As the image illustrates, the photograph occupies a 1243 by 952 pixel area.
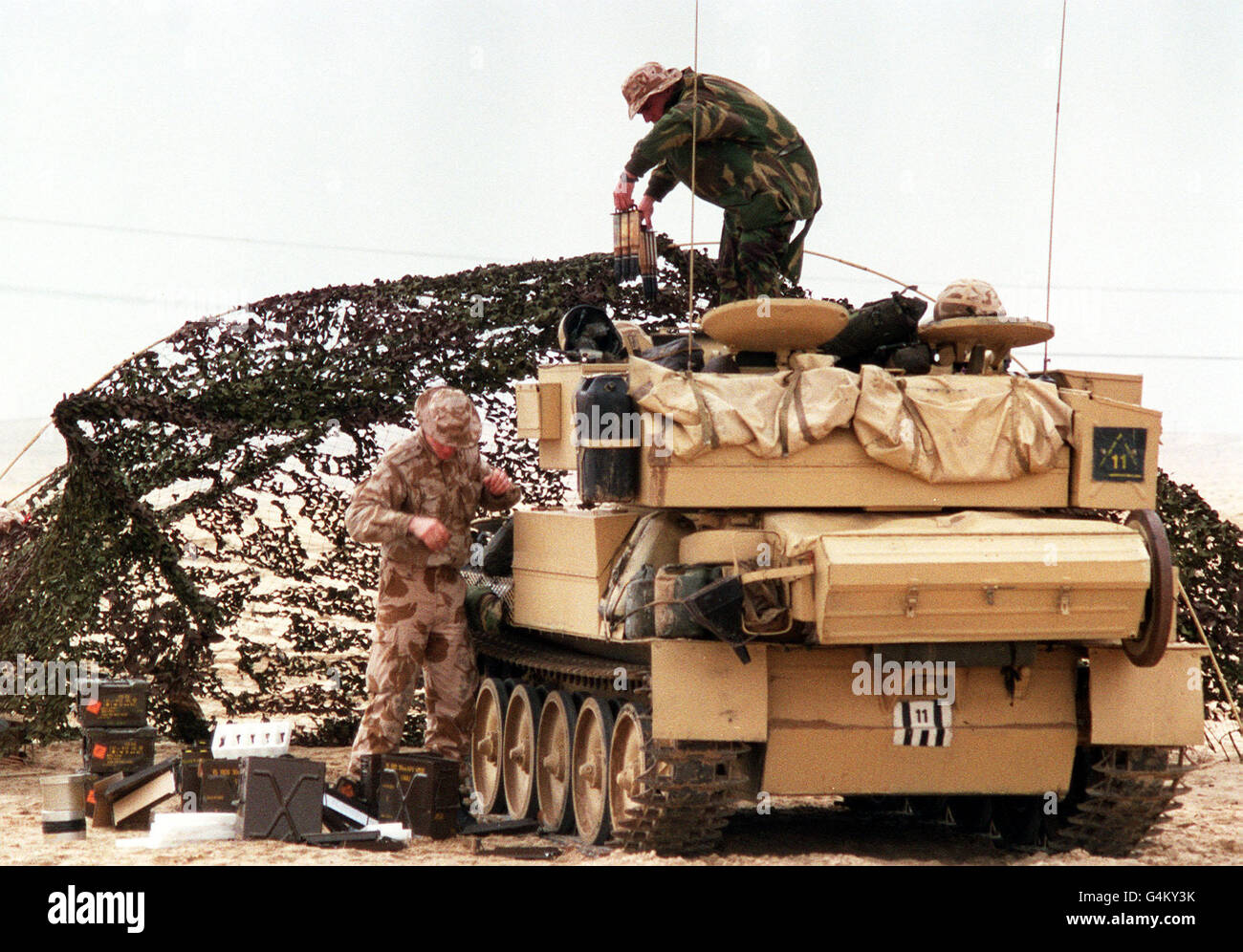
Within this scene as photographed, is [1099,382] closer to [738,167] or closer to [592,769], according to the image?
[738,167]

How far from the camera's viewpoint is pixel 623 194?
9305 millimetres

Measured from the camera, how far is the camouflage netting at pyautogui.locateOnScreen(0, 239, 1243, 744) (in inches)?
414

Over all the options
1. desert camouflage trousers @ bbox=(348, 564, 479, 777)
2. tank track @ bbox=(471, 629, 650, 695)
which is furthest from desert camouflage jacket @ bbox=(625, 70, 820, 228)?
tank track @ bbox=(471, 629, 650, 695)

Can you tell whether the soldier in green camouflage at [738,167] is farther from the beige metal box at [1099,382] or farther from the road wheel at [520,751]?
the road wheel at [520,751]

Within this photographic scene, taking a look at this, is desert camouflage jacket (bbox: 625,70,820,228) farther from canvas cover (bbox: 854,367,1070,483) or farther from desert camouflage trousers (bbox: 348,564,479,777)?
desert camouflage trousers (bbox: 348,564,479,777)

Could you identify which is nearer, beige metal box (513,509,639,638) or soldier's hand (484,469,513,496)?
beige metal box (513,509,639,638)

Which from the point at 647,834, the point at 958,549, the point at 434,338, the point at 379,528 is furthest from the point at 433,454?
the point at 958,549

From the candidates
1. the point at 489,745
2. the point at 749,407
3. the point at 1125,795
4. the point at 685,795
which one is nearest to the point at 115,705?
the point at 489,745

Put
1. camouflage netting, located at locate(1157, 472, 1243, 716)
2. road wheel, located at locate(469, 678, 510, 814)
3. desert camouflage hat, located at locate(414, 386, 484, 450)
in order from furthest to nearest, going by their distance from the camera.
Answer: camouflage netting, located at locate(1157, 472, 1243, 716) < road wheel, located at locate(469, 678, 510, 814) < desert camouflage hat, located at locate(414, 386, 484, 450)

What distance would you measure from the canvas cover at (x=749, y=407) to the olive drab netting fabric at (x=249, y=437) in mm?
3399

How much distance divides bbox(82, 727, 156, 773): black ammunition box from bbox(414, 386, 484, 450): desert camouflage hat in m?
2.33

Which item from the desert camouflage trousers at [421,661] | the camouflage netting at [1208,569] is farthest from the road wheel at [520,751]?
the camouflage netting at [1208,569]
